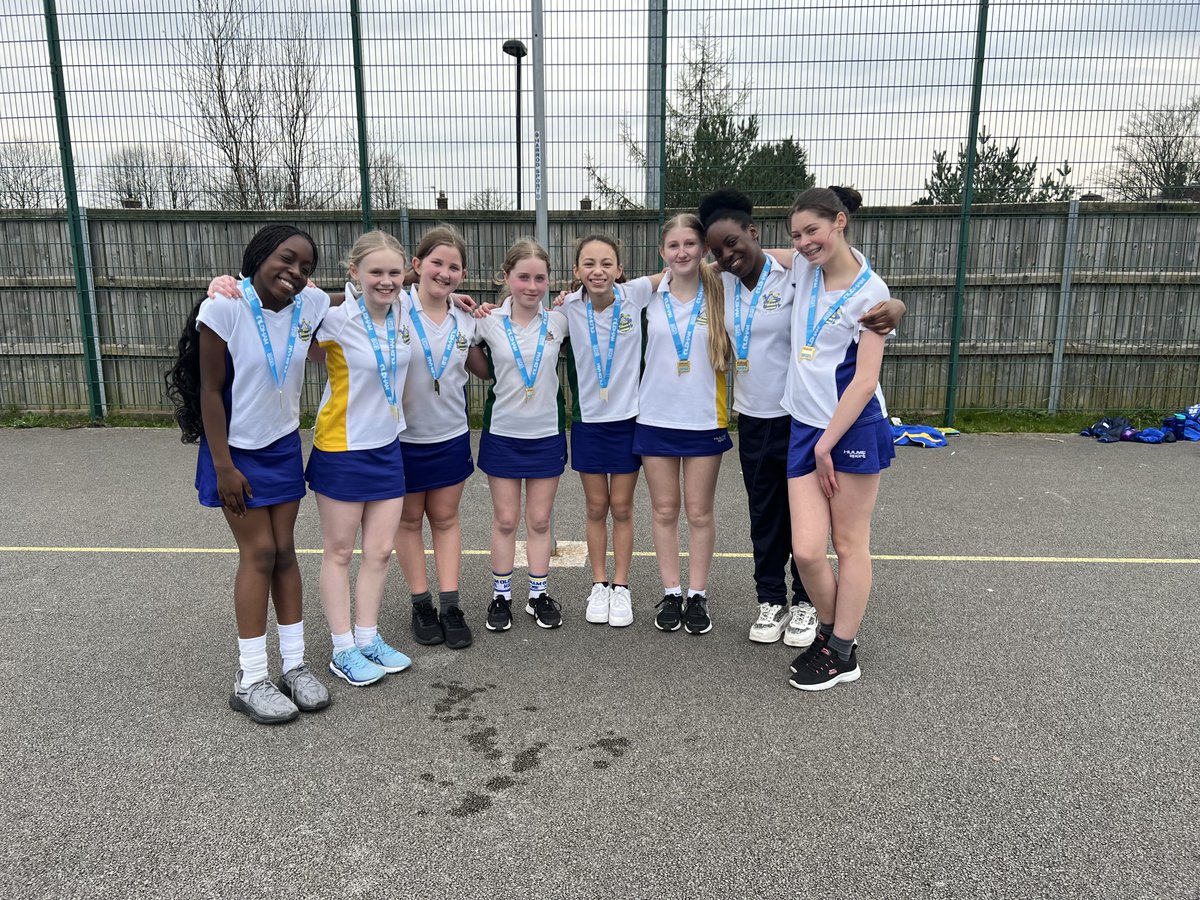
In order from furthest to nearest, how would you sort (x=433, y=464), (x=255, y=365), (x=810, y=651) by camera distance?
1. (x=433, y=464)
2. (x=810, y=651)
3. (x=255, y=365)

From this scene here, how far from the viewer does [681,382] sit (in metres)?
3.79

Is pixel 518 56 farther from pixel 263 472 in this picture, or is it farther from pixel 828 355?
pixel 263 472

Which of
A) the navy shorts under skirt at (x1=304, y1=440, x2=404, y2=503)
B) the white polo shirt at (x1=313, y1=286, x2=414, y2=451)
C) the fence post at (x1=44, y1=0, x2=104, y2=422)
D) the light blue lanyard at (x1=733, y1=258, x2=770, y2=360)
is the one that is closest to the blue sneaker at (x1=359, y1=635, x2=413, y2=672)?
the navy shorts under skirt at (x1=304, y1=440, x2=404, y2=503)

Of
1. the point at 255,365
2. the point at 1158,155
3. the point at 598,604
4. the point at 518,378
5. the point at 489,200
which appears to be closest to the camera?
the point at 255,365

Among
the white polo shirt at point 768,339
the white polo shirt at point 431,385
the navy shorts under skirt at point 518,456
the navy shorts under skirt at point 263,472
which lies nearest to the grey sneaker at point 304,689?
the navy shorts under skirt at point 263,472

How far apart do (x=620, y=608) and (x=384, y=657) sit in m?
1.13

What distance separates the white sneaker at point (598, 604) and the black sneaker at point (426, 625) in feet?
2.33

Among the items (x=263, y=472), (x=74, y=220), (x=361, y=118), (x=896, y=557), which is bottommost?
(x=896, y=557)

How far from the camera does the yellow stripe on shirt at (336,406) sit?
11.0 ft

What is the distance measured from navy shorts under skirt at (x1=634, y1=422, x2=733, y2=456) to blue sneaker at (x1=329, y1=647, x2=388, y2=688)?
1.50m

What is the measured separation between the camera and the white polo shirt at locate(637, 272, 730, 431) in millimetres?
3781

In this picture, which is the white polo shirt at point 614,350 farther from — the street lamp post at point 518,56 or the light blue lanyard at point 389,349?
the street lamp post at point 518,56

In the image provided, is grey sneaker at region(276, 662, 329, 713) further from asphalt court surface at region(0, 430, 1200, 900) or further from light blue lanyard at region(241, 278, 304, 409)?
light blue lanyard at region(241, 278, 304, 409)

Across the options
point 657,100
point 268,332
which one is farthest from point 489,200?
point 268,332
